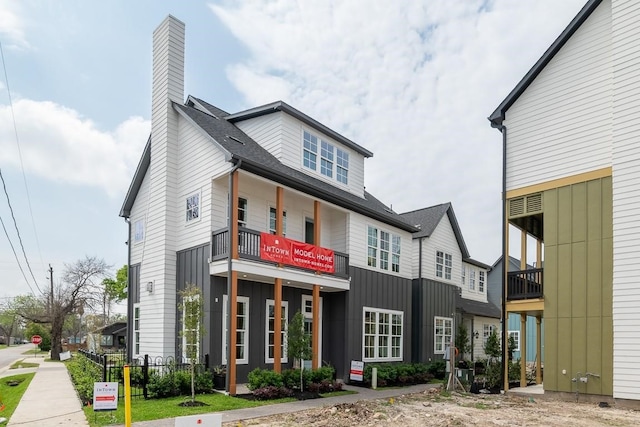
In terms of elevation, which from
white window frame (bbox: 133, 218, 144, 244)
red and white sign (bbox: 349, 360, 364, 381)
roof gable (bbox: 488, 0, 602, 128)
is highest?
roof gable (bbox: 488, 0, 602, 128)

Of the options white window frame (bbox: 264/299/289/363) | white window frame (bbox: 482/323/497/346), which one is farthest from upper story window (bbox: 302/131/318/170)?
white window frame (bbox: 482/323/497/346)

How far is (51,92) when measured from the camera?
1516 centimetres

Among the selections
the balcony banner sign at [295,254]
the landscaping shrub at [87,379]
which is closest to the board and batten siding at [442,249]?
the balcony banner sign at [295,254]

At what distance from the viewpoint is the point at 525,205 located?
16984 mm

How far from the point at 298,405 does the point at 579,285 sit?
28.9 feet

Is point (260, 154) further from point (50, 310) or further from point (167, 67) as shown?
point (50, 310)

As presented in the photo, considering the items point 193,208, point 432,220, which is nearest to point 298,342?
point 193,208

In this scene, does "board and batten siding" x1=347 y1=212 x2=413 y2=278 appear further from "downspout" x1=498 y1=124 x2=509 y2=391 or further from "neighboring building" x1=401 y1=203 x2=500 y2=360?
"downspout" x1=498 y1=124 x2=509 y2=391

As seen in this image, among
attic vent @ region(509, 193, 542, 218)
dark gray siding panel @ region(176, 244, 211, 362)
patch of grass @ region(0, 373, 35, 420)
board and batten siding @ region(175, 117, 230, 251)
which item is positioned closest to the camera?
patch of grass @ region(0, 373, 35, 420)

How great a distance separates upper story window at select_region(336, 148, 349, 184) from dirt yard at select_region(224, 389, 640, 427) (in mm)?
9301

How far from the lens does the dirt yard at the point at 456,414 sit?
1130 centimetres

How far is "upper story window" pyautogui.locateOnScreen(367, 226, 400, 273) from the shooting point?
20828 millimetres

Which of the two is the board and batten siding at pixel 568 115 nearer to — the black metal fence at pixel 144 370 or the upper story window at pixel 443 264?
the upper story window at pixel 443 264

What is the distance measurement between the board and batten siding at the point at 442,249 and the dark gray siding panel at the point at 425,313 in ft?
1.71
